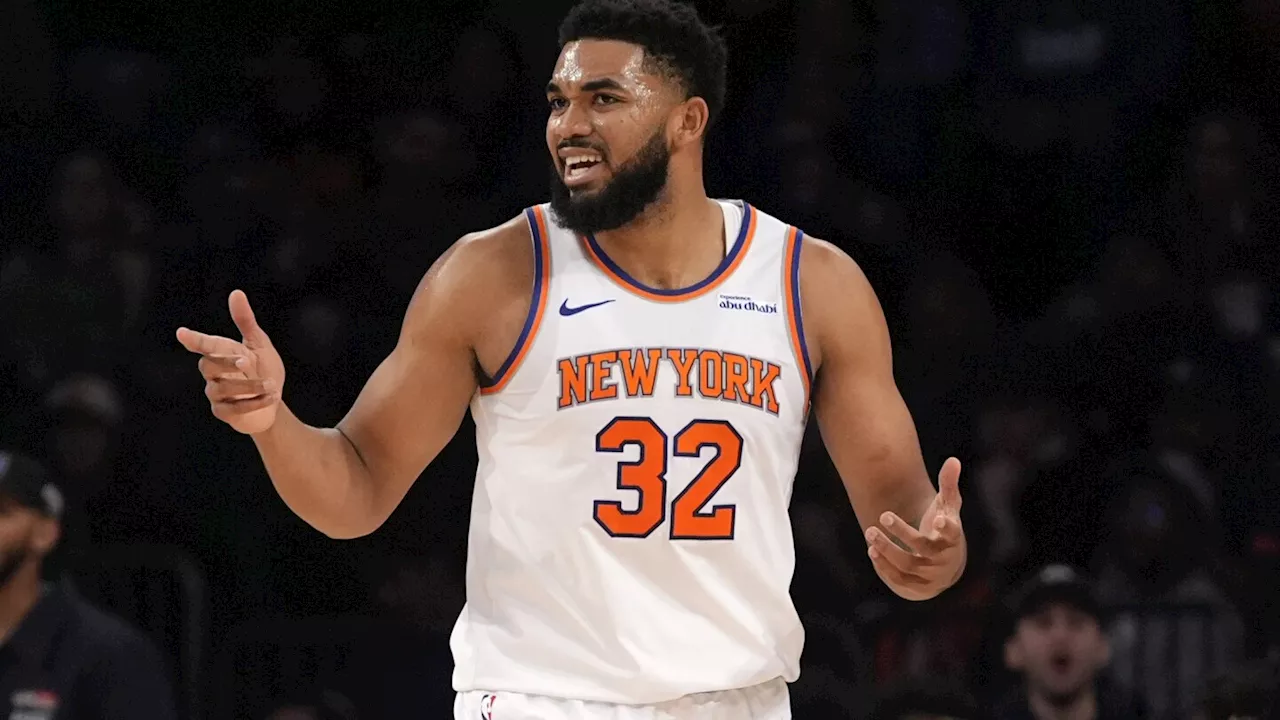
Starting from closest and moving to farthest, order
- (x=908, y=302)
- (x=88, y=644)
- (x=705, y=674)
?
1. (x=705, y=674)
2. (x=88, y=644)
3. (x=908, y=302)

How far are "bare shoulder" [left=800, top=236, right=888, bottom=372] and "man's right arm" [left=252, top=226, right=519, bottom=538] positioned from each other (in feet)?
1.83

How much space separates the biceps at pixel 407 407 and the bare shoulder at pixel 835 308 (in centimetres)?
67

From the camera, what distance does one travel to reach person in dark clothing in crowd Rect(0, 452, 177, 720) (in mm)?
4402

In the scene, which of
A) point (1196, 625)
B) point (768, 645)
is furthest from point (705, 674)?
point (1196, 625)

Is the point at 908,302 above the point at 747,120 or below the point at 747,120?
below

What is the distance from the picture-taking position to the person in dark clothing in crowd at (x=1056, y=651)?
4770 millimetres

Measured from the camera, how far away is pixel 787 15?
6879 mm

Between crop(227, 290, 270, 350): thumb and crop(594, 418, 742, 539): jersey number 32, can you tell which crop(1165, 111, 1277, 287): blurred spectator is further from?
crop(227, 290, 270, 350): thumb

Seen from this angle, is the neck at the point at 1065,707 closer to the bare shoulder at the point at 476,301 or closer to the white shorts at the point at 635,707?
the white shorts at the point at 635,707

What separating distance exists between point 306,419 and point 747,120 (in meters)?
2.17

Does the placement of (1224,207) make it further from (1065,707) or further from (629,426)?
(629,426)

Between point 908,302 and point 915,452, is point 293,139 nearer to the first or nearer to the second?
point 908,302

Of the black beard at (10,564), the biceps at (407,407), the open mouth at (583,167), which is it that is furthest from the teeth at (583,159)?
the black beard at (10,564)

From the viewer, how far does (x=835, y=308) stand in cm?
335
